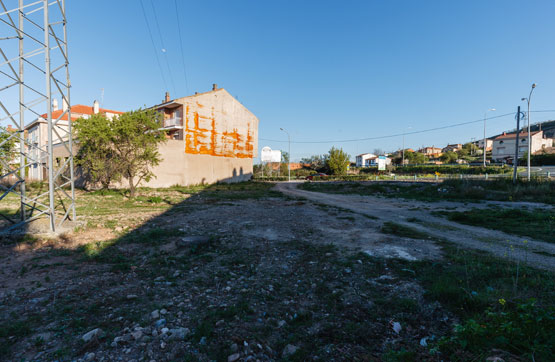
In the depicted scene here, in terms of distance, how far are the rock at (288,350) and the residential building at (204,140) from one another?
75.8ft

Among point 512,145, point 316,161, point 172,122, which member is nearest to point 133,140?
point 172,122

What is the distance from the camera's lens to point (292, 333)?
3131mm

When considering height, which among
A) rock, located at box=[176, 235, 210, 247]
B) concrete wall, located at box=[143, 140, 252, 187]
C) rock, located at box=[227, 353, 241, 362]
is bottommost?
rock, located at box=[227, 353, 241, 362]

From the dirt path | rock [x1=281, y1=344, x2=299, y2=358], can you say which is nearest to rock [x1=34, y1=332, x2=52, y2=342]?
rock [x1=281, y1=344, x2=299, y2=358]

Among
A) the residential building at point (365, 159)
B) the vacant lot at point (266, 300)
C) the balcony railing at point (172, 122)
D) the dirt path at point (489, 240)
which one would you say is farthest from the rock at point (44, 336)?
the residential building at point (365, 159)

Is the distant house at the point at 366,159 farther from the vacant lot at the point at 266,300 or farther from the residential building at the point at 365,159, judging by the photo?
the vacant lot at the point at 266,300

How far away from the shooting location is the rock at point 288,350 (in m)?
2.75

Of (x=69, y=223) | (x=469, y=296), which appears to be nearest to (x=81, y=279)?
(x=69, y=223)

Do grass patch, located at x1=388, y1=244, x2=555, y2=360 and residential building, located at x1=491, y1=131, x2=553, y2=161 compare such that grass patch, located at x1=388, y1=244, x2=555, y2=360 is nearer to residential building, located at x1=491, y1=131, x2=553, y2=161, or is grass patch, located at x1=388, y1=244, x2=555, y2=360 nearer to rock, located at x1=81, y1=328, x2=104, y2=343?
rock, located at x1=81, y1=328, x2=104, y2=343

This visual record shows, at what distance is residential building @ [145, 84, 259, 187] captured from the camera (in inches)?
976

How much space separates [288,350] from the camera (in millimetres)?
2803

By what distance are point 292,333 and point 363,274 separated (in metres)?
2.20

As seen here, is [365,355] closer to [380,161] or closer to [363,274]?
[363,274]

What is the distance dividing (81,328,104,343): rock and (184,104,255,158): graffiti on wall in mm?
24682
